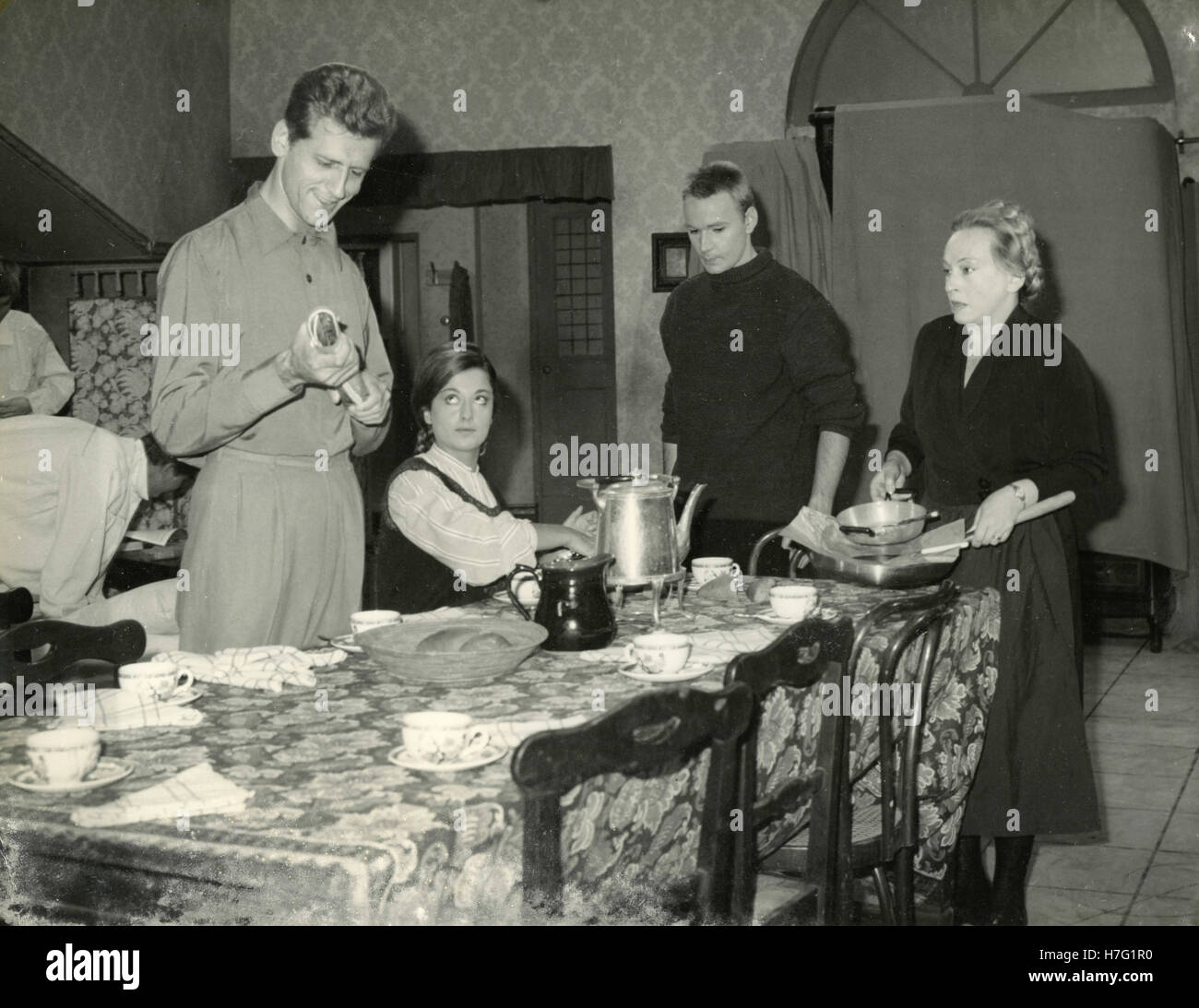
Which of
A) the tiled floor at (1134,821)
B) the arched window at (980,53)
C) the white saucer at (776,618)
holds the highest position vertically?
the arched window at (980,53)

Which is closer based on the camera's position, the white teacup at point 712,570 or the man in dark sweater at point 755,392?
the white teacup at point 712,570

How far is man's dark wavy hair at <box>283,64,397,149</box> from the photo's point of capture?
7.03ft

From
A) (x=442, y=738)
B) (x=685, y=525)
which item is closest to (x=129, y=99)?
(x=685, y=525)

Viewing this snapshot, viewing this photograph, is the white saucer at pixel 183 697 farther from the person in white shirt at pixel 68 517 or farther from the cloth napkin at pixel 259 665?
the person in white shirt at pixel 68 517

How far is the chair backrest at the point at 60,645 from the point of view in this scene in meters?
1.94

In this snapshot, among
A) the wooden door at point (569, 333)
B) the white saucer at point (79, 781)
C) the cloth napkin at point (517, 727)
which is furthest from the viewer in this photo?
the wooden door at point (569, 333)

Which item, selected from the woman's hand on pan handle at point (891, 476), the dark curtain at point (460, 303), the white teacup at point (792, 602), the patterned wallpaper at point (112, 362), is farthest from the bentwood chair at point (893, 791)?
the dark curtain at point (460, 303)

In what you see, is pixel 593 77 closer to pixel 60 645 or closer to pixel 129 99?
pixel 129 99

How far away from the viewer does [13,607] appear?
8.73 feet

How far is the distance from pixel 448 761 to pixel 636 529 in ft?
2.95

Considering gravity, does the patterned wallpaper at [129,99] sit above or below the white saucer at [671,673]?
above

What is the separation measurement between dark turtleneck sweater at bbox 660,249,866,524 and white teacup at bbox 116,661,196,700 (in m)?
1.70
